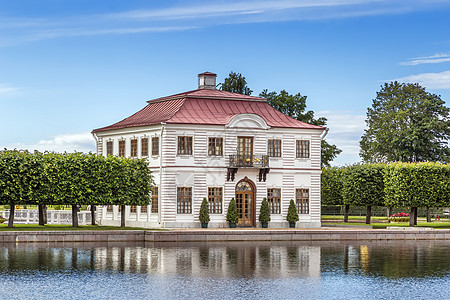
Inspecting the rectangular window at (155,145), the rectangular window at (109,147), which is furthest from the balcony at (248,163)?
the rectangular window at (109,147)

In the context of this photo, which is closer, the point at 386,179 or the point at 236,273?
the point at 236,273

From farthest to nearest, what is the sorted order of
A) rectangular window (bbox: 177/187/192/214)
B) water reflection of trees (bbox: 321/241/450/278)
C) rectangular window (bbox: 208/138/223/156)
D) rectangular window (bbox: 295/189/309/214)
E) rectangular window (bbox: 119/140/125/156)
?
rectangular window (bbox: 119/140/125/156) → rectangular window (bbox: 295/189/309/214) → rectangular window (bbox: 208/138/223/156) → rectangular window (bbox: 177/187/192/214) → water reflection of trees (bbox: 321/241/450/278)

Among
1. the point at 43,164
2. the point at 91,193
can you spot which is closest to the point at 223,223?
the point at 91,193

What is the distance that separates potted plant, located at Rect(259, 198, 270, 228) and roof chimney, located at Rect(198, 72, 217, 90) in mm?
11635

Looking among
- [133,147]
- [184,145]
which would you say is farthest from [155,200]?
[133,147]

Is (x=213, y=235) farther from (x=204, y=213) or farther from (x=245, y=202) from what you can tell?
(x=245, y=202)

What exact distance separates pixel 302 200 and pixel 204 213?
28.7 feet

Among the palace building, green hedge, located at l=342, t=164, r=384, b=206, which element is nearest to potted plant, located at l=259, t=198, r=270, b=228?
the palace building

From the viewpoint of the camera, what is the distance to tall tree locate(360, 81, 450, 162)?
298 feet

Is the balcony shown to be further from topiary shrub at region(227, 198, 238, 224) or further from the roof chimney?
the roof chimney

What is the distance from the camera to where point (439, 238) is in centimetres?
5853

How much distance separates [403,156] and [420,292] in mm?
65272

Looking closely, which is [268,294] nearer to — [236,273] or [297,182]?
[236,273]

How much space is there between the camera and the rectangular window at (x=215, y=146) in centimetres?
5959
